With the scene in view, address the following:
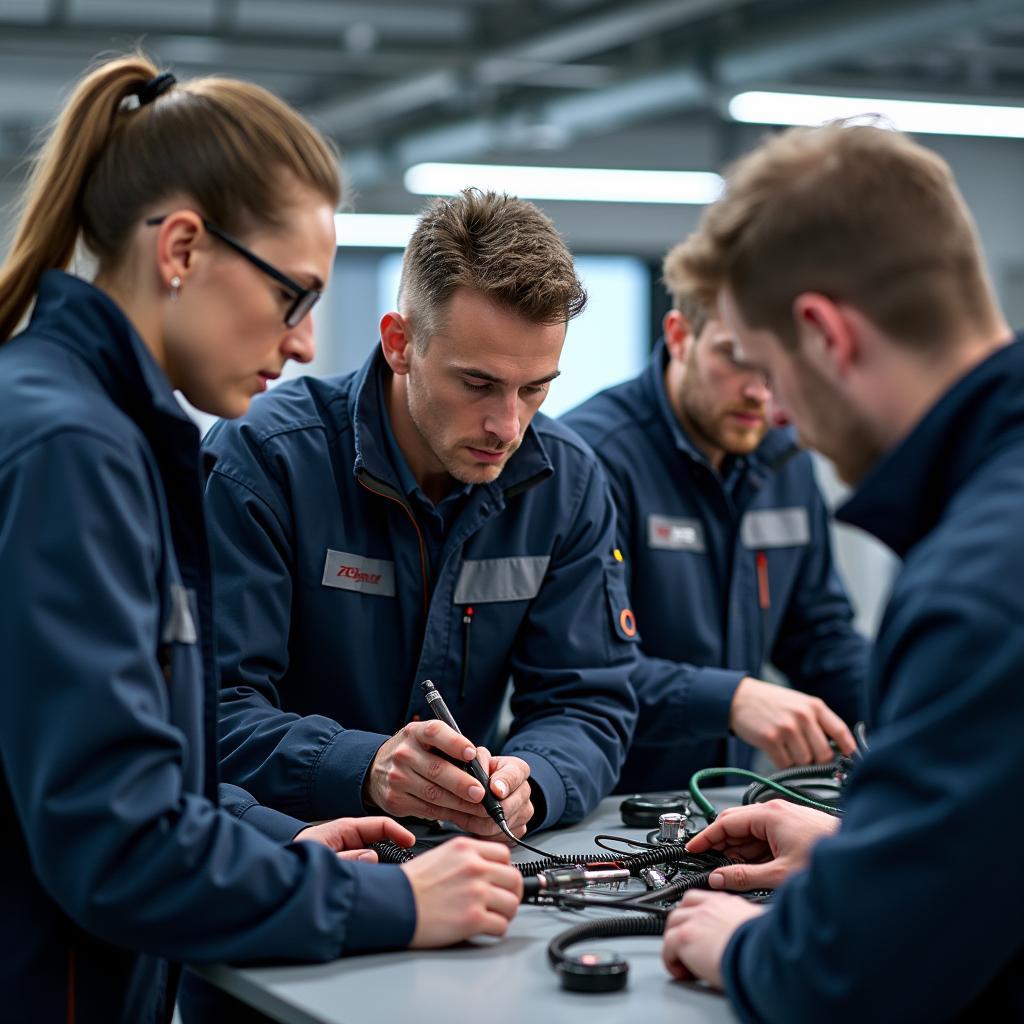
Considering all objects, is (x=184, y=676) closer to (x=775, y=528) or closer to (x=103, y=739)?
(x=103, y=739)

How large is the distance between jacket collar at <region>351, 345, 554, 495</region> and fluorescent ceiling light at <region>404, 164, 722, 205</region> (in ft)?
17.3

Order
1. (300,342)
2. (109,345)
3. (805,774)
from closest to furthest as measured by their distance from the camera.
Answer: (109,345), (300,342), (805,774)

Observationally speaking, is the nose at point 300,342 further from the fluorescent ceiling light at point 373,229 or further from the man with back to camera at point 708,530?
the fluorescent ceiling light at point 373,229

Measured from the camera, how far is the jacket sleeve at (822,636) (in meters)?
2.91

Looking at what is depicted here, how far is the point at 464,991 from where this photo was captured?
4.42 feet

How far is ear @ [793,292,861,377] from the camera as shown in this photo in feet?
3.99

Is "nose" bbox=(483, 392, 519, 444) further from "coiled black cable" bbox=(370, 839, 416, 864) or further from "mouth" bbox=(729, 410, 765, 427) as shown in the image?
"mouth" bbox=(729, 410, 765, 427)

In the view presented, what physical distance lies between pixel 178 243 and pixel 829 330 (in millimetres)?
672

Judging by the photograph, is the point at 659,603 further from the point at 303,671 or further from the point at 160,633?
the point at 160,633

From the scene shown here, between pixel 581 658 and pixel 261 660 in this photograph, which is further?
pixel 581 658

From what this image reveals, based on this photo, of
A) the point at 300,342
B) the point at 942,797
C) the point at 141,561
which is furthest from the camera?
the point at 300,342

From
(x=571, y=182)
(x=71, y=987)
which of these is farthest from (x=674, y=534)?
(x=571, y=182)

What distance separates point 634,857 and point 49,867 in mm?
763

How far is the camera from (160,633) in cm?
142
